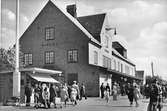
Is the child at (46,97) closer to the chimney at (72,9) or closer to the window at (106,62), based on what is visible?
the window at (106,62)

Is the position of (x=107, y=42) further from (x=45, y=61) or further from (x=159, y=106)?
(x=159, y=106)

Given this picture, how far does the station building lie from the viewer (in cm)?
3106

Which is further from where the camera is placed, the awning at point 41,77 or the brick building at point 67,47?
the brick building at point 67,47

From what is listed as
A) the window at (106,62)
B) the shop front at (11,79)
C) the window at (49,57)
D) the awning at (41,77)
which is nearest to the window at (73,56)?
the window at (49,57)

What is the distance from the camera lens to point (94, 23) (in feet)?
123

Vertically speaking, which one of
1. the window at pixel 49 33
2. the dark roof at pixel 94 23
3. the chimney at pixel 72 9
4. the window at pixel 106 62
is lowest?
the window at pixel 106 62

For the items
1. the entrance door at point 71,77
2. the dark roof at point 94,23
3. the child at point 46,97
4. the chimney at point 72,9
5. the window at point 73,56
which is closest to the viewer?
the child at point 46,97

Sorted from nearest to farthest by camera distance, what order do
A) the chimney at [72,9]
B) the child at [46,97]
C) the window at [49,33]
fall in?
the child at [46,97]
the window at [49,33]
the chimney at [72,9]

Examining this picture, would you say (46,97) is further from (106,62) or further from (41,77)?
(106,62)

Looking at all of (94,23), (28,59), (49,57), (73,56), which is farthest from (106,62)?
(28,59)

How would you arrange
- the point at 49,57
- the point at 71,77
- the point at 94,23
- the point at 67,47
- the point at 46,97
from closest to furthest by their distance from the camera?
1. the point at 46,97
2. the point at 71,77
3. the point at 67,47
4. the point at 49,57
5. the point at 94,23

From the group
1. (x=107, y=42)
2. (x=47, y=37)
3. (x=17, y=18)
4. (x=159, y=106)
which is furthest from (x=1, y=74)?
(x=107, y=42)

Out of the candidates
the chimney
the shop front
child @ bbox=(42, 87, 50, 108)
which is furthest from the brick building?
child @ bbox=(42, 87, 50, 108)

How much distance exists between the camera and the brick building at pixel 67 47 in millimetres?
31062
